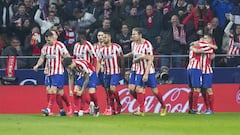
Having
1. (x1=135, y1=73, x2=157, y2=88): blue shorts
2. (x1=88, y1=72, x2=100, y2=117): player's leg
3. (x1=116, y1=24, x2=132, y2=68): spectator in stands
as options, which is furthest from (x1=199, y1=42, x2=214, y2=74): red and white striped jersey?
(x1=116, y1=24, x2=132, y2=68): spectator in stands

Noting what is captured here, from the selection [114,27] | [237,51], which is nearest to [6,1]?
[114,27]

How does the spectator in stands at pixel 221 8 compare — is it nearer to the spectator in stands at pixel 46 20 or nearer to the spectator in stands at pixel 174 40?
the spectator in stands at pixel 174 40

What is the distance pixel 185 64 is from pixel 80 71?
5748mm

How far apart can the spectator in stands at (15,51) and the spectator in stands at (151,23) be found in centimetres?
427

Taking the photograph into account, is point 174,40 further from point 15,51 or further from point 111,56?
point 15,51

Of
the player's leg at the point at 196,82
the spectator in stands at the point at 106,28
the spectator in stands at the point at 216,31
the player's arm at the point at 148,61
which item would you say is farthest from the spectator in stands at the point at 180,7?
the player's arm at the point at 148,61

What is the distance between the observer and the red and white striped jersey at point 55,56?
76.6ft

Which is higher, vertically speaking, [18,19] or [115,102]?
[18,19]

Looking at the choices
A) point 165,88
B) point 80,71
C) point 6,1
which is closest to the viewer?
point 80,71

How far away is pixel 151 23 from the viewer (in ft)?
94.6

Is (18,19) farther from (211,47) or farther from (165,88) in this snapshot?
(211,47)

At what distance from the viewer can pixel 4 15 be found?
1136 inches

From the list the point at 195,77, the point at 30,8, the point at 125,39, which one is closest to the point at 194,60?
the point at 195,77

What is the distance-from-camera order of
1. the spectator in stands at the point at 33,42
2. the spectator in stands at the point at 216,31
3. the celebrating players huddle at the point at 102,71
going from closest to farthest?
the celebrating players huddle at the point at 102,71
the spectator in stands at the point at 33,42
the spectator in stands at the point at 216,31
